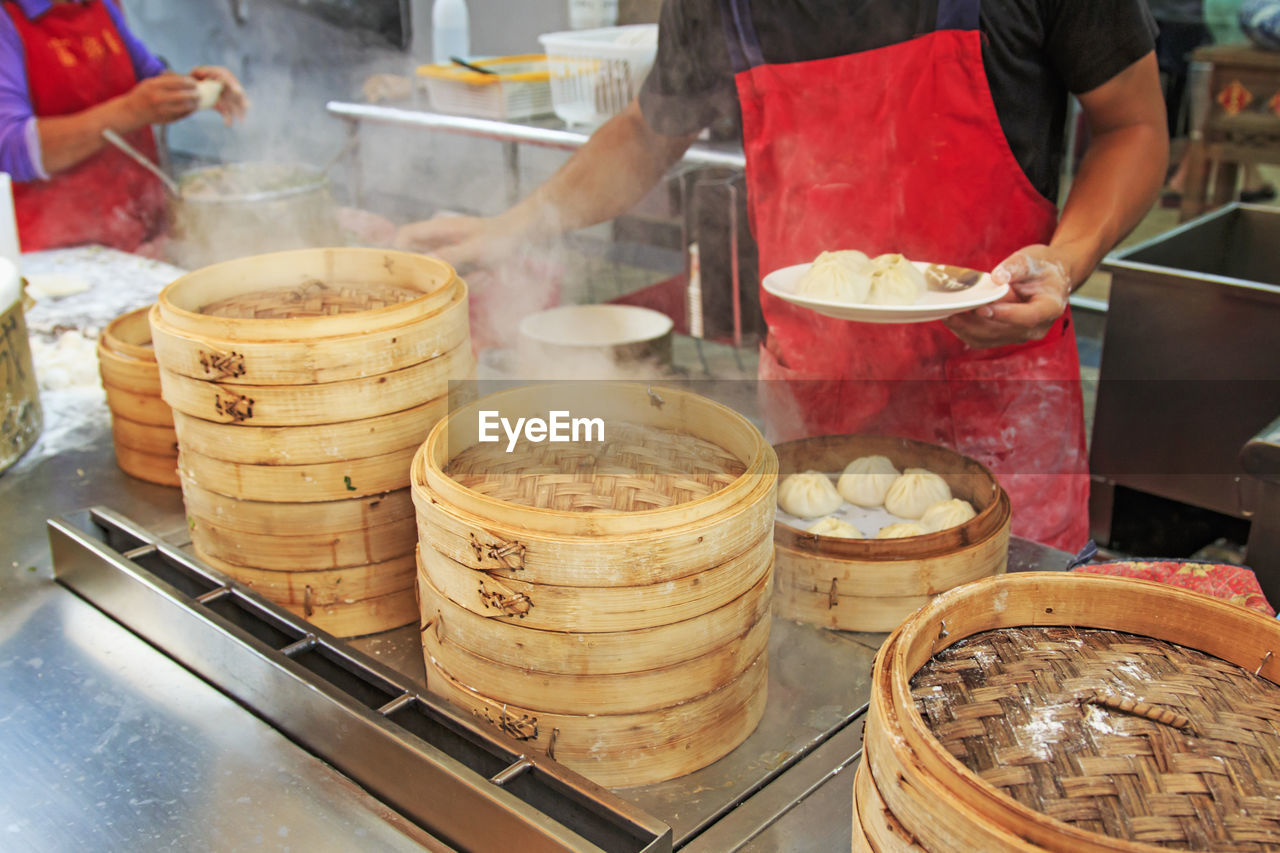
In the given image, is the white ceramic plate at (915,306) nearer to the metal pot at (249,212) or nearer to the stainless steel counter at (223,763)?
the stainless steel counter at (223,763)

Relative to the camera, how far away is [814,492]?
6.64 ft

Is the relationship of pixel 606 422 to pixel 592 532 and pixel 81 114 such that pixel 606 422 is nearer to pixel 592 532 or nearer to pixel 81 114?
pixel 592 532

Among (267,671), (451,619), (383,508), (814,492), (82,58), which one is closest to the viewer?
(451,619)

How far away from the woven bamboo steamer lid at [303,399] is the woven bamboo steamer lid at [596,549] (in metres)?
0.36

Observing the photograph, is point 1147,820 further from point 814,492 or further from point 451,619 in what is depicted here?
point 814,492

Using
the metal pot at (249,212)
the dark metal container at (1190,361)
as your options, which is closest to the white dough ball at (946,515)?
the dark metal container at (1190,361)

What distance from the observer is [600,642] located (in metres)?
1.33

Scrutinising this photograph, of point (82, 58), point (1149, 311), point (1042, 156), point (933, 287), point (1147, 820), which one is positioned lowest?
point (1149, 311)

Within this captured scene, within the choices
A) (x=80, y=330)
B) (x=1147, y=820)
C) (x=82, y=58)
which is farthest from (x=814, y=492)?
(x=82, y=58)

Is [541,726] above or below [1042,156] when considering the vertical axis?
below

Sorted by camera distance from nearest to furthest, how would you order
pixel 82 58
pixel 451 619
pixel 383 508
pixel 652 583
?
pixel 652 583, pixel 451 619, pixel 383 508, pixel 82 58

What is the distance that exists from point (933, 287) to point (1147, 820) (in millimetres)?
1402

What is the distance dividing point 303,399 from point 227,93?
156 inches

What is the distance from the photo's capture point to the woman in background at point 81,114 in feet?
14.3
